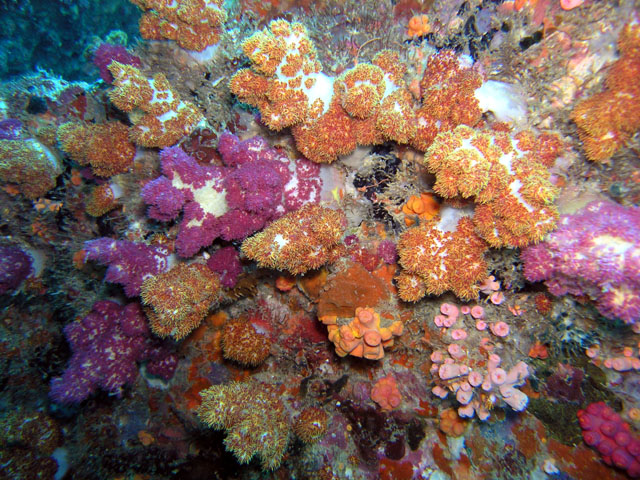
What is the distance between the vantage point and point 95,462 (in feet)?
21.2

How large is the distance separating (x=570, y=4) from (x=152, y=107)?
5010mm

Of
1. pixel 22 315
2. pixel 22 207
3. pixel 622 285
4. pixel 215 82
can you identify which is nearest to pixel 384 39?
pixel 215 82

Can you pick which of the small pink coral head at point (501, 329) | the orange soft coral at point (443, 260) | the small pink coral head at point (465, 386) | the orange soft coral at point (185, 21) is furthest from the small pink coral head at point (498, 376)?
the orange soft coral at point (185, 21)

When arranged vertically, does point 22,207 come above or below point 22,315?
above

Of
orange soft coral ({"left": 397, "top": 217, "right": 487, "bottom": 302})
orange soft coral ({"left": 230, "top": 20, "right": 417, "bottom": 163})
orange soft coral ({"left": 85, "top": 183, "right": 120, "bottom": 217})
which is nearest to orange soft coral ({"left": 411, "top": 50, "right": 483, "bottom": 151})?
orange soft coral ({"left": 230, "top": 20, "right": 417, "bottom": 163})

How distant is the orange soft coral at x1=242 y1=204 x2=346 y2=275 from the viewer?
3.59 m

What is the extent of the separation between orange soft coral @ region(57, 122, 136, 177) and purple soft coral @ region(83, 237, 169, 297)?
129 cm

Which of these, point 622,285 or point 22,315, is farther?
point 22,315

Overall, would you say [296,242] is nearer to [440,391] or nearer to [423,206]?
[423,206]

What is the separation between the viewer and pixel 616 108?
9.26ft

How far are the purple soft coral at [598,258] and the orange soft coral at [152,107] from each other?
4.76 meters

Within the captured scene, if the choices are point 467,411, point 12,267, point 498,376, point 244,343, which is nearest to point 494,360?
point 498,376

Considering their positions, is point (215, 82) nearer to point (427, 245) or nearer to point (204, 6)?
point (204, 6)

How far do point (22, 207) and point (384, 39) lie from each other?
6.73m
